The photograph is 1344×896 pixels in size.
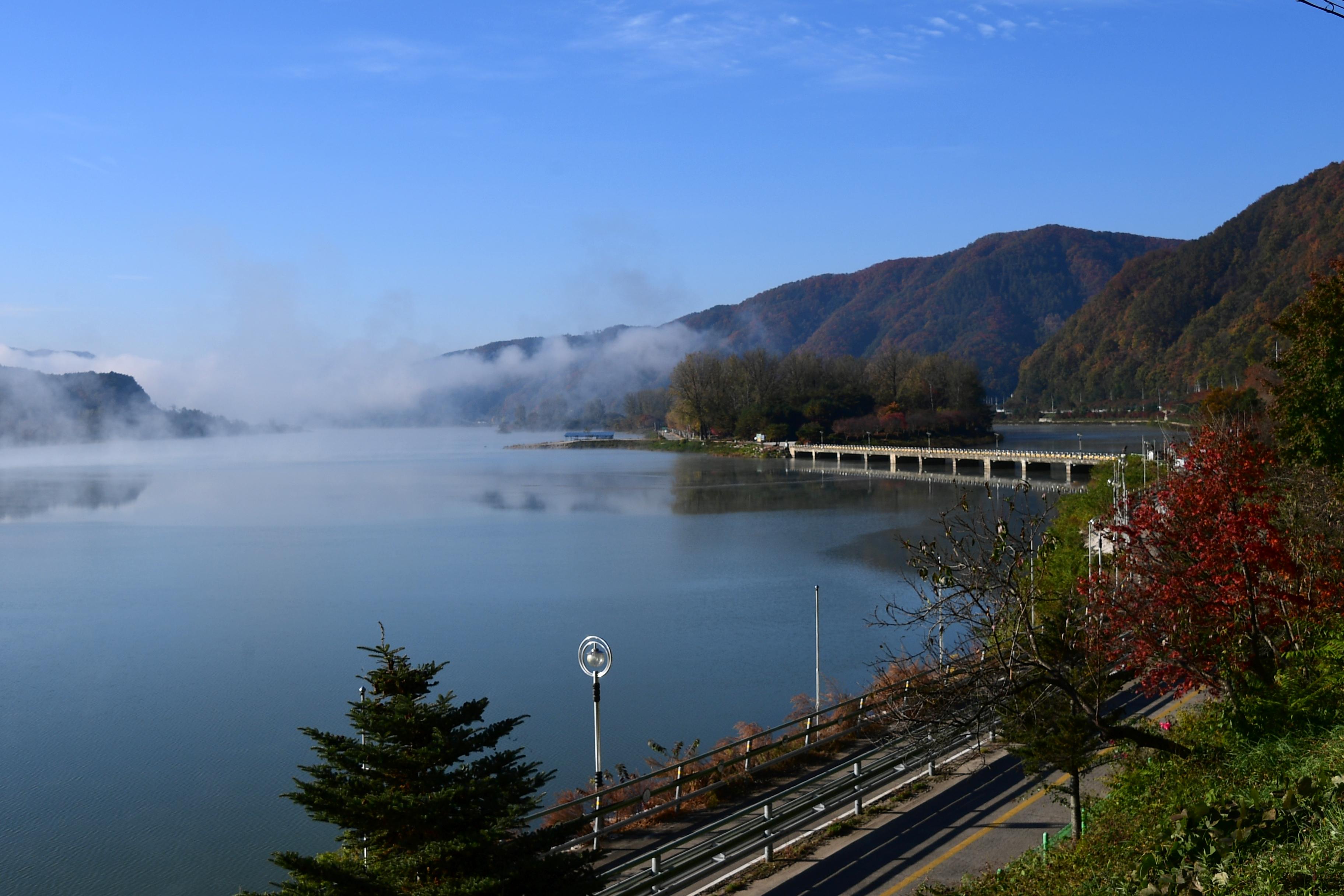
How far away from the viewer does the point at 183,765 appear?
1880cm

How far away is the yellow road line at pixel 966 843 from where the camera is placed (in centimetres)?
1010

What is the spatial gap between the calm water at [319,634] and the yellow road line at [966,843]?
7760 mm

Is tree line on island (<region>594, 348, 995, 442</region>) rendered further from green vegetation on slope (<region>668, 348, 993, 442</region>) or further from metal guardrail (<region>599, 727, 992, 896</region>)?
metal guardrail (<region>599, 727, 992, 896</region>)

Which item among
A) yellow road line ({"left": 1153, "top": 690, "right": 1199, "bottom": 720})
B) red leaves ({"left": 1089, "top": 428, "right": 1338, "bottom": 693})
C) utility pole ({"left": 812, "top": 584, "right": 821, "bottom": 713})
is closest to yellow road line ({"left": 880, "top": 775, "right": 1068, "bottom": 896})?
red leaves ({"left": 1089, "top": 428, "right": 1338, "bottom": 693})

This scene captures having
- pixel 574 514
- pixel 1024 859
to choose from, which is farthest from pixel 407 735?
pixel 574 514

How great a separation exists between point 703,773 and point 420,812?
6462 mm

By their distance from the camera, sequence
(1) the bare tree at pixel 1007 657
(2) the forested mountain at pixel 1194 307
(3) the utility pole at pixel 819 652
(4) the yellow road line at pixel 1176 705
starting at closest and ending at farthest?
(1) the bare tree at pixel 1007 657 < (4) the yellow road line at pixel 1176 705 < (3) the utility pole at pixel 819 652 < (2) the forested mountain at pixel 1194 307

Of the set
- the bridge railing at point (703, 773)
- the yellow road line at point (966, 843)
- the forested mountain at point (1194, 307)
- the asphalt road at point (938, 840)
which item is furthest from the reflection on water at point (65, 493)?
the forested mountain at point (1194, 307)

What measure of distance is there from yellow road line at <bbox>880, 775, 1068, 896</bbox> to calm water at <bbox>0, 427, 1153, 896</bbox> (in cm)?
776

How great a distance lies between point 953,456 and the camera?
89.9 metres

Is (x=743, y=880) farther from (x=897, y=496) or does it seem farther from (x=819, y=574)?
(x=897, y=496)

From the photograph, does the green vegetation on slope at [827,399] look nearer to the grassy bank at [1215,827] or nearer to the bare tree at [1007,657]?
the bare tree at [1007,657]

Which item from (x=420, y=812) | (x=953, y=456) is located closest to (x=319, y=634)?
(x=420, y=812)

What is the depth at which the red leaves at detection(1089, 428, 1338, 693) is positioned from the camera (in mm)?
10750
